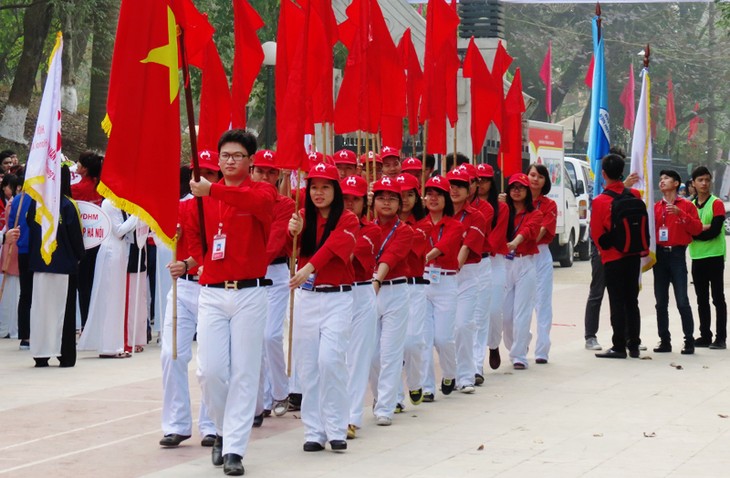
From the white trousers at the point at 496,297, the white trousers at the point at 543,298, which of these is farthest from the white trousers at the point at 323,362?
the white trousers at the point at 543,298

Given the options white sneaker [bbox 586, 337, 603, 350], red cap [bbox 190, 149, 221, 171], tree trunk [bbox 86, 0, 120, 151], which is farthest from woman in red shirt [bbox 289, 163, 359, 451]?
tree trunk [bbox 86, 0, 120, 151]

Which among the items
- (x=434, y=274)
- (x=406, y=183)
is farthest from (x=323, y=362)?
(x=434, y=274)

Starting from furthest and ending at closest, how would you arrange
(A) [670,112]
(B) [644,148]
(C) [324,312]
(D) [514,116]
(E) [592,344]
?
(A) [670,112] → (B) [644,148] → (D) [514,116] → (E) [592,344] → (C) [324,312]

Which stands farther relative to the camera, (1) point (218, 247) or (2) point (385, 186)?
(2) point (385, 186)

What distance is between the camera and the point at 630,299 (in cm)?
1434

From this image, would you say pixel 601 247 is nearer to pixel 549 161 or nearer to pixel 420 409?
pixel 420 409

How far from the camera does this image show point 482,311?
12.9m

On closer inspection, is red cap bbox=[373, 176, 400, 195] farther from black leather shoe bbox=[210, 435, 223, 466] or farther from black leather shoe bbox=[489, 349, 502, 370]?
black leather shoe bbox=[489, 349, 502, 370]

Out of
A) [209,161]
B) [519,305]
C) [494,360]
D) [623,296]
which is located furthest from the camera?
[623,296]

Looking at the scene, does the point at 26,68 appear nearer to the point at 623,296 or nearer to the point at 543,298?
the point at 543,298

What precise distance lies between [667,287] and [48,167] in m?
6.32

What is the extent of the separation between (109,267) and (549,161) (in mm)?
15373

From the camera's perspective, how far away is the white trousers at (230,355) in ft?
27.7

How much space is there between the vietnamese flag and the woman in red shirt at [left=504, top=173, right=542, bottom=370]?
212 inches
